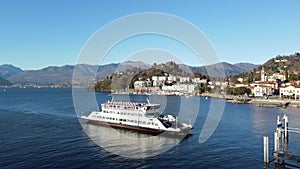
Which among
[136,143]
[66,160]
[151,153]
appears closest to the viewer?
[66,160]

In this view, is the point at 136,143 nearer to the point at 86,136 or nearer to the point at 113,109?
the point at 86,136

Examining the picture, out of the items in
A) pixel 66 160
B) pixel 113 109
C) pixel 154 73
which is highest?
pixel 154 73

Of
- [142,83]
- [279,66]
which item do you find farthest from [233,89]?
[279,66]

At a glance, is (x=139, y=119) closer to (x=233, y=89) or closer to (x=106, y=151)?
(x=106, y=151)

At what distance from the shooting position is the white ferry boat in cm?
1934

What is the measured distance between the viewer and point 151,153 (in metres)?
14.5

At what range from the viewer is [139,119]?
20906mm

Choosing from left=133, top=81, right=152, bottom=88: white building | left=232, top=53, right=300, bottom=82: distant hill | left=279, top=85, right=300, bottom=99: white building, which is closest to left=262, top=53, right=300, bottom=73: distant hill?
left=232, top=53, right=300, bottom=82: distant hill

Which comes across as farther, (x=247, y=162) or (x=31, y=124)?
(x=31, y=124)

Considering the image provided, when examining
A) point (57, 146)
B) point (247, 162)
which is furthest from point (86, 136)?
point (247, 162)

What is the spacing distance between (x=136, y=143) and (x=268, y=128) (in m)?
11.9

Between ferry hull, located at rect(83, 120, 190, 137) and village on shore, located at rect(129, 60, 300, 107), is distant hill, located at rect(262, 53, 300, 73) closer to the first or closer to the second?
village on shore, located at rect(129, 60, 300, 107)

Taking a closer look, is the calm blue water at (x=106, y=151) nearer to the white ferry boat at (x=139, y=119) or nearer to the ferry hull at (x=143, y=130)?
the ferry hull at (x=143, y=130)

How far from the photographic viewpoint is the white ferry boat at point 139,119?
19.3 m
